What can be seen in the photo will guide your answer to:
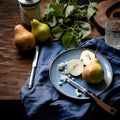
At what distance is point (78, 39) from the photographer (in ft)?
3.03

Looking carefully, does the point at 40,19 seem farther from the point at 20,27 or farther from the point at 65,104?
the point at 65,104

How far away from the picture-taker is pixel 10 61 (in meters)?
0.89

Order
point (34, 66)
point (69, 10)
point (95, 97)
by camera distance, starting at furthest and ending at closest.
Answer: point (69, 10) → point (34, 66) → point (95, 97)

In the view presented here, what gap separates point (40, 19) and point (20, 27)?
0.34 feet

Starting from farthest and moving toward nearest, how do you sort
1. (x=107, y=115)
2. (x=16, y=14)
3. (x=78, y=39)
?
(x=16, y=14) → (x=78, y=39) → (x=107, y=115)

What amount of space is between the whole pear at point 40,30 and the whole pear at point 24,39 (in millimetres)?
18

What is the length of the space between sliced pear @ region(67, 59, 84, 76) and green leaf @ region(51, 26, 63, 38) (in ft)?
0.39

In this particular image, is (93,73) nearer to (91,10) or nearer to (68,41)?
(68,41)

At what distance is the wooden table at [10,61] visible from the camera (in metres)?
0.81

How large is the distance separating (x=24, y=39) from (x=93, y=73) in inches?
8.9

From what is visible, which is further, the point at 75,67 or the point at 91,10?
the point at 91,10

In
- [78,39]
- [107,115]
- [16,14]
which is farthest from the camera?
[16,14]

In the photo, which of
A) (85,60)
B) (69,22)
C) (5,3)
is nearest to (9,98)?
(85,60)

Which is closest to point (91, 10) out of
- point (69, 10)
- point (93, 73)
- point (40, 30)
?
point (69, 10)
